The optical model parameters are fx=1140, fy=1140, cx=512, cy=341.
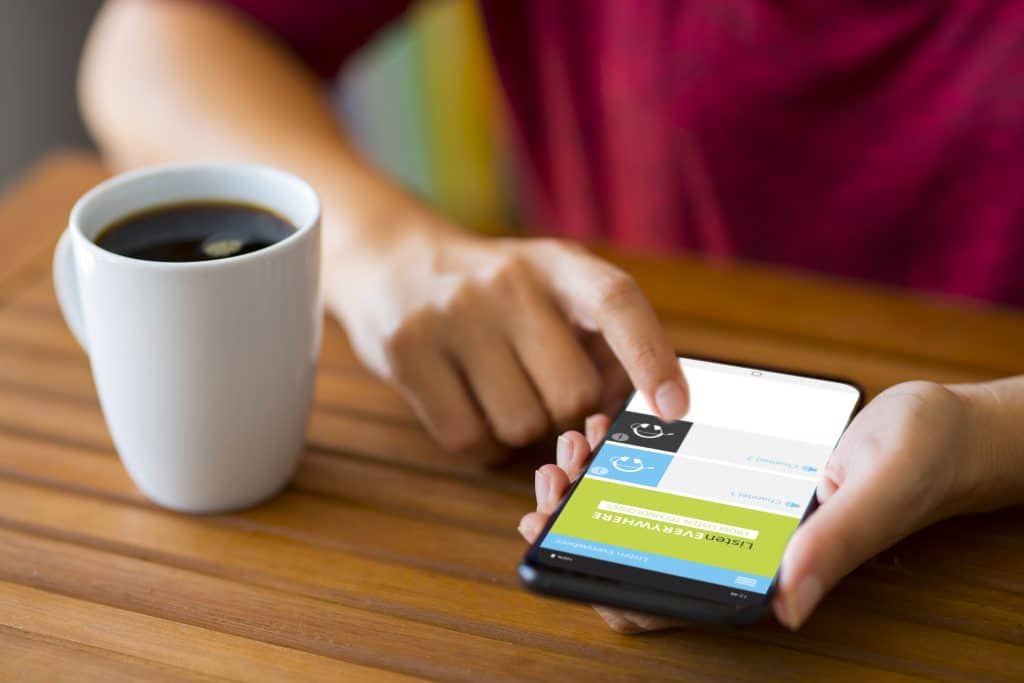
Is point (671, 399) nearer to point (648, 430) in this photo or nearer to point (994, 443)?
point (648, 430)

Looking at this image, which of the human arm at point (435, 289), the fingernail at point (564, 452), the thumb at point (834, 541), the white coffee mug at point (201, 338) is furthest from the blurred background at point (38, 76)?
the thumb at point (834, 541)

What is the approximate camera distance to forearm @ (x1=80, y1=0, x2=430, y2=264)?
2.26 ft

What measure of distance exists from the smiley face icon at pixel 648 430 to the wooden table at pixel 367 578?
7 centimetres

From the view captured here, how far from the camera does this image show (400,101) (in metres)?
1.61

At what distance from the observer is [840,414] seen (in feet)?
1.63

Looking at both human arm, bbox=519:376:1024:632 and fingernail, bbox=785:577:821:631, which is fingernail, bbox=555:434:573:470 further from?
fingernail, bbox=785:577:821:631

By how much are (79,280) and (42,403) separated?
150mm

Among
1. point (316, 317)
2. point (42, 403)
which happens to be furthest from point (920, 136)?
point (42, 403)

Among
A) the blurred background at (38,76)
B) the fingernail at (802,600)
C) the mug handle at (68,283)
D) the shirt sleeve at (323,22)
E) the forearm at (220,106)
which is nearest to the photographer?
the fingernail at (802,600)

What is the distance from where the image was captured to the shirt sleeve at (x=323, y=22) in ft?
2.80

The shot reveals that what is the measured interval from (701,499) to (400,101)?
4.10 ft

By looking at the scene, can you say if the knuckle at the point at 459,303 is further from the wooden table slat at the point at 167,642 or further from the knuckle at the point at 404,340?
the wooden table slat at the point at 167,642

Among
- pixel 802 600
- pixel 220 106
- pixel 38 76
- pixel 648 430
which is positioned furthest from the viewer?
pixel 38 76

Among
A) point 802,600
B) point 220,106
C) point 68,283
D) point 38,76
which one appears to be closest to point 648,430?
point 802,600
